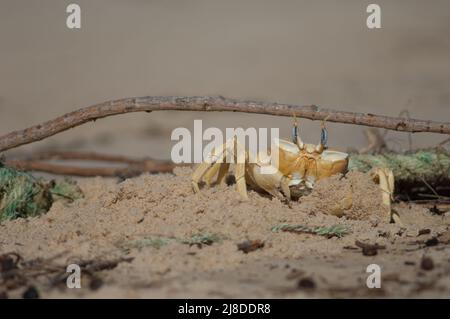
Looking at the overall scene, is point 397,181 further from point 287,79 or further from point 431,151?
point 287,79

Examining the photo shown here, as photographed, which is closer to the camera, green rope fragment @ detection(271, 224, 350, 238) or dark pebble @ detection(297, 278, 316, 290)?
dark pebble @ detection(297, 278, 316, 290)

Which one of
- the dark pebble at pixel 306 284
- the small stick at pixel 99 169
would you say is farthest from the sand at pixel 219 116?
the small stick at pixel 99 169

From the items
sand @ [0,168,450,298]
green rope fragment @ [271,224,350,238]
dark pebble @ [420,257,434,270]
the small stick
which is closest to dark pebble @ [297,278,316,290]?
sand @ [0,168,450,298]

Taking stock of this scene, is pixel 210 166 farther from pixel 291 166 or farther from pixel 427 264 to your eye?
pixel 427 264

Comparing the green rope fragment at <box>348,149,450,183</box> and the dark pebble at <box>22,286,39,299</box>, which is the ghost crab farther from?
the dark pebble at <box>22,286,39,299</box>

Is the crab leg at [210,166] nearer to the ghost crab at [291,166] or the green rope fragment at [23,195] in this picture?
the ghost crab at [291,166]

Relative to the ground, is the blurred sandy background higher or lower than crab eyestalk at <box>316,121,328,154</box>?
higher
